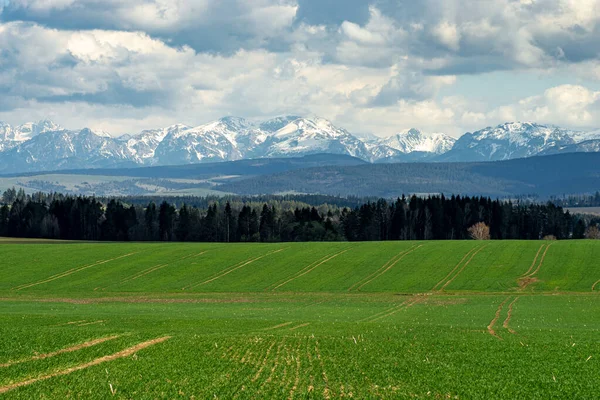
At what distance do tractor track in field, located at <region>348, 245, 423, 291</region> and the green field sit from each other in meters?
0.47

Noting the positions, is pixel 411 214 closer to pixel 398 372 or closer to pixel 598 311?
Answer: pixel 598 311

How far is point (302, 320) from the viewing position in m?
55.9

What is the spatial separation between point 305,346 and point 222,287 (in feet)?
184

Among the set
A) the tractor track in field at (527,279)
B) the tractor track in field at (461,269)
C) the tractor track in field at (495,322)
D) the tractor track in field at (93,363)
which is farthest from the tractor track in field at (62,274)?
the tractor track in field at (527,279)

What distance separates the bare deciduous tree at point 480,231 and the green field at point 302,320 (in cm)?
5394

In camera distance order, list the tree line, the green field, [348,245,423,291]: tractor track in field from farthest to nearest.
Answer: the tree line
[348,245,423,291]: tractor track in field
the green field

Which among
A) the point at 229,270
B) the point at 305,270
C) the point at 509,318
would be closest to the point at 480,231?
the point at 305,270

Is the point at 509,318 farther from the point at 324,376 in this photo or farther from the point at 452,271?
the point at 452,271

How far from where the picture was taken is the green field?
28031 millimetres

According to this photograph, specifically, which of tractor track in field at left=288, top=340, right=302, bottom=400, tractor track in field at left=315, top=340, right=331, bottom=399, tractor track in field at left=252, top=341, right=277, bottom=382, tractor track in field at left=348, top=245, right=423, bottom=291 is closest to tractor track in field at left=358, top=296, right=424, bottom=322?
tractor track in field at left=348, top=245, right=423, bottom=291

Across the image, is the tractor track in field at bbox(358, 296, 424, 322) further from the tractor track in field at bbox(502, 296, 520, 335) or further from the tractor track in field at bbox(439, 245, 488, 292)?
the tractor track in field at bbox(439, 245, 488, 292)

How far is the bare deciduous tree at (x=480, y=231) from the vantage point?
179 m

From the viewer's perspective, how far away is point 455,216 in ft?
610

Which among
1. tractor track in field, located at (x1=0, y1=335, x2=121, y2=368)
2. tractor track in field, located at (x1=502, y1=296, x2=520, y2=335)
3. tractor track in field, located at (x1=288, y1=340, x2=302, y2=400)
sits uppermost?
tractor track in field, located at (x1=288, y1=340, x2=302, y2=400)
